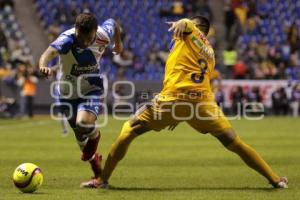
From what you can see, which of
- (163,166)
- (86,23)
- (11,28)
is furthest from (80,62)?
(11,28)

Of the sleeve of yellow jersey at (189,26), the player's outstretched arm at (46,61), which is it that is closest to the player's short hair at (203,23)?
the sleeve of yellow jersey at (189,26)

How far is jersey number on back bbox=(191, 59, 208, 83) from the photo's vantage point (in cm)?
918

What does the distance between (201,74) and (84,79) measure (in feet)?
5.50

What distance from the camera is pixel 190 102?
9.13 meters

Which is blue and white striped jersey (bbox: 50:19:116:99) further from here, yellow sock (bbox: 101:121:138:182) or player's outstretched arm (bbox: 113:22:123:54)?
yellow sock (bbox: 101:121:138:182)

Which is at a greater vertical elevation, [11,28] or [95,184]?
[11,28]

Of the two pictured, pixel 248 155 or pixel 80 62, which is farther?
pixel 80 62

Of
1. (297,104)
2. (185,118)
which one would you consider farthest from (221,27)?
(185,118)

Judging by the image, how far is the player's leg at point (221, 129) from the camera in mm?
9133

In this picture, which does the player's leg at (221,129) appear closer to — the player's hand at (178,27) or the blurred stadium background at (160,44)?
the player's hand at (178,27)

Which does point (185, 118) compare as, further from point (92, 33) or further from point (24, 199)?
point (24, 199)

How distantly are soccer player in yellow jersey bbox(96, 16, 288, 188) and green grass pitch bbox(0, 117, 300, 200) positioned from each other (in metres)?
0.70

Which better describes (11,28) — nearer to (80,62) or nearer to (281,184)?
(80,62)

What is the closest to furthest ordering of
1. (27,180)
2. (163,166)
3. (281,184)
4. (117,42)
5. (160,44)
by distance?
(27,180)
(281,184)
(117,42)
(163,166)
(160,44)
